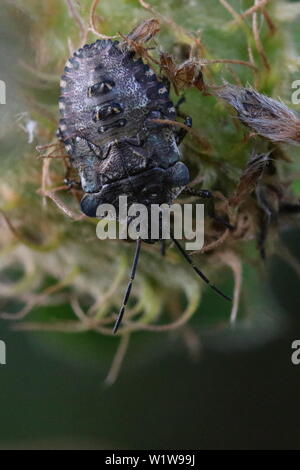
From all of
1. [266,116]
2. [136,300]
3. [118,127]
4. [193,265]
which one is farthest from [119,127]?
[136,300]

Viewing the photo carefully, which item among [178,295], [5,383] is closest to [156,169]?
[178,295]

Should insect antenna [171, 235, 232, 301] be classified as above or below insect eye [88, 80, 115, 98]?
below

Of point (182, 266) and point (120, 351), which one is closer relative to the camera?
point (182, 266)

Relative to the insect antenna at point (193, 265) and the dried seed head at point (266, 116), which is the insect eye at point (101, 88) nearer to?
the dried seed head at point (266, 116)

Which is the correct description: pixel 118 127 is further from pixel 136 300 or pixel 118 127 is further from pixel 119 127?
pixel 136 300

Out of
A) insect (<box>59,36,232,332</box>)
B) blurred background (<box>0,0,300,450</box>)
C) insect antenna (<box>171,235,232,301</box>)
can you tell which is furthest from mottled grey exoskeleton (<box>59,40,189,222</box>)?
insect antenna (<box>171,235,232,301</box>)

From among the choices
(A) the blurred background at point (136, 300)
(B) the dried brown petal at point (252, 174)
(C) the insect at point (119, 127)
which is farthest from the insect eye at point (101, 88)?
(B) the dried brown petal at point (252, 174)

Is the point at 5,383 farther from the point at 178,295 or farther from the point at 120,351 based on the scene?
the point at 178,295

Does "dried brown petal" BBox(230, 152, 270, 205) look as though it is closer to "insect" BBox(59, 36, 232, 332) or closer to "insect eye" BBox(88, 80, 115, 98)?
"insect" BBox(59, 36, 232, 332)

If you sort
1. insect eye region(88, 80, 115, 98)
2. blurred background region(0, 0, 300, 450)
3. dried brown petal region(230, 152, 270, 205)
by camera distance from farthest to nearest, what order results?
blurred background region(0, 0, 300, 450) < dried brown petal region(230, 152, 270, 205) < insect eye region(88, 80, 115, 98)
